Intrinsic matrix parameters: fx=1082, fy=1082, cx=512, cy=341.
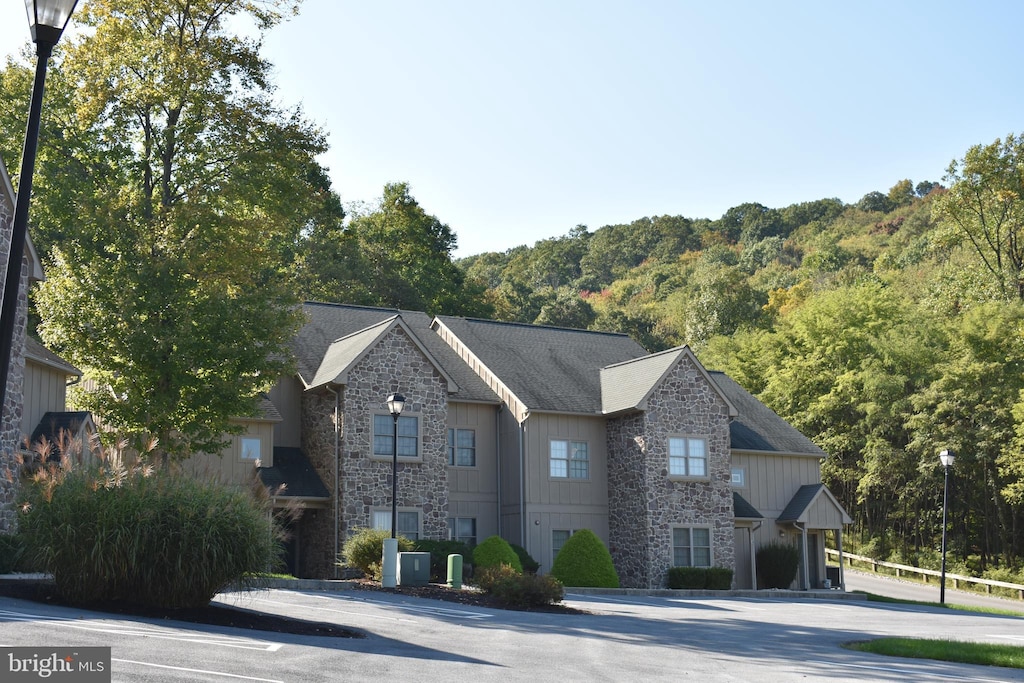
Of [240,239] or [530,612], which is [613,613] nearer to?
[530,612]

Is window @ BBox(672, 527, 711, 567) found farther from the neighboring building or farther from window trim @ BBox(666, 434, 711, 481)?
window trim @ BBox(666, 434, 711, 481)

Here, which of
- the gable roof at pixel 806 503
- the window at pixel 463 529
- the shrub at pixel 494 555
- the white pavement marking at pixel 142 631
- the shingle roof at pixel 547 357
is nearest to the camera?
the white pavement marking at pixel 142 631

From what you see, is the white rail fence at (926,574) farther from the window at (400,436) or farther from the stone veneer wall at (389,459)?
the window at (400,436)

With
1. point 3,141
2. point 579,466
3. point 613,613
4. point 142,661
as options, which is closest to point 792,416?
point 579,466

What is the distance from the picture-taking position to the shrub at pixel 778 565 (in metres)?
36.0

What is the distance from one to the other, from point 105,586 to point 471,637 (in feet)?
16.8

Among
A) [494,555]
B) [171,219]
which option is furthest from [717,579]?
[171,219]

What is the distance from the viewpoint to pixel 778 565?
118ft

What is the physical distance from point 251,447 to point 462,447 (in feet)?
21.9

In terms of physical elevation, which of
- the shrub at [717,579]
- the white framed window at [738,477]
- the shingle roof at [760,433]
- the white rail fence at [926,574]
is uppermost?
the shingle roof at [760,433]

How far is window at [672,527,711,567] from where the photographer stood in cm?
3375

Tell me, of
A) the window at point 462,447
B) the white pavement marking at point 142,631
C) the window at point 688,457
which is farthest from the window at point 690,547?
the white pavement marking at point 142,631

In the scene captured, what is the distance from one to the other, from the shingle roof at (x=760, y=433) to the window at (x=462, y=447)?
29.6 ft

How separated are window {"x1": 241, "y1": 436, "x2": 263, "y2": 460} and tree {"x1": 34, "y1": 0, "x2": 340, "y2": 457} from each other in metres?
3.02
